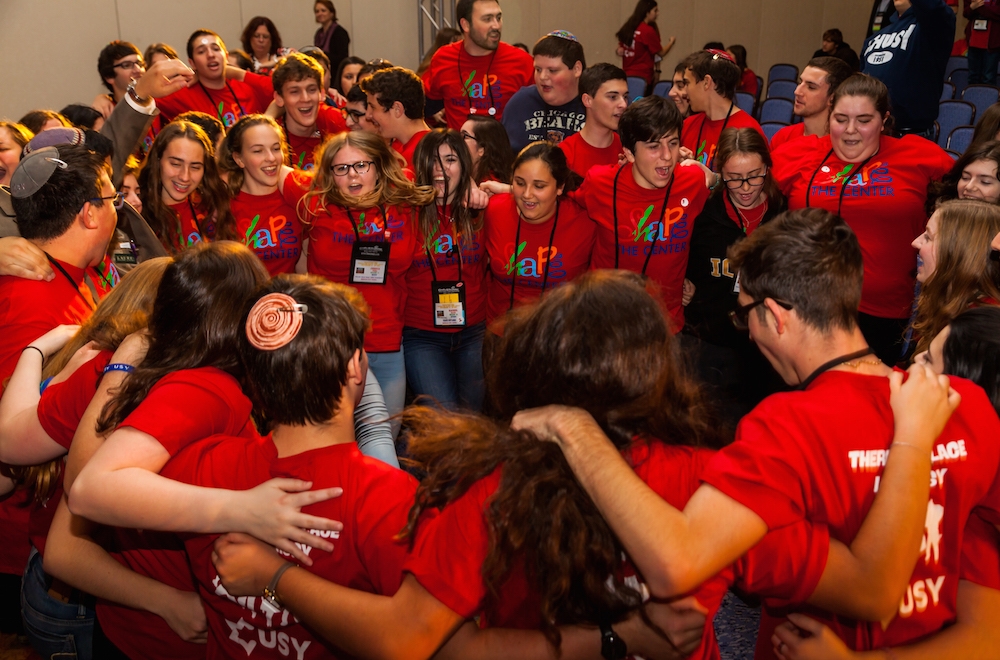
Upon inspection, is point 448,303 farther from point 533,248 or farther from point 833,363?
point 833,363

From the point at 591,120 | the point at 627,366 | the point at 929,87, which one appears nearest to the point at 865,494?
the point at 627,366

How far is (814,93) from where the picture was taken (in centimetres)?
418

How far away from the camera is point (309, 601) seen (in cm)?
127

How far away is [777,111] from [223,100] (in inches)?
Answer: 192

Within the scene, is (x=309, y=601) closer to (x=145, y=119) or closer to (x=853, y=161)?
(x=145, y=119)

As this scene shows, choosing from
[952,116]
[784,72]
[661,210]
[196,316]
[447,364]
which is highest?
[784,72]

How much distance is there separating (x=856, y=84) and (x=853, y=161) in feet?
1.11

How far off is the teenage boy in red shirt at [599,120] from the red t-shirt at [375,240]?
1204 millimetres

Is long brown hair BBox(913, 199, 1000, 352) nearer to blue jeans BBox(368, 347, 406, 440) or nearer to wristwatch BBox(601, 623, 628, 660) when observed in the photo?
wristwatch BBox(601, 623, 628, 660)

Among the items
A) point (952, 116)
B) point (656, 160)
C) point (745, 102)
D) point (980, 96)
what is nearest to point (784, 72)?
point (745, 102)

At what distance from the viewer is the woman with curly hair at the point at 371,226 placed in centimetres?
325

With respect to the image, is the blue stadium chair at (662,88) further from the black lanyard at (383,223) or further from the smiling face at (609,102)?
the black lanyard at (383,223)

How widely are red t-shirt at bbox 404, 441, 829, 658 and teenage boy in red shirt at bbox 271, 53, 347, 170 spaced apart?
11.5 feet

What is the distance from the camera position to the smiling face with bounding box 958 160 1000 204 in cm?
299
